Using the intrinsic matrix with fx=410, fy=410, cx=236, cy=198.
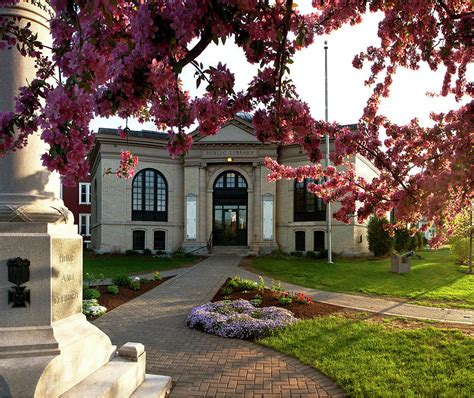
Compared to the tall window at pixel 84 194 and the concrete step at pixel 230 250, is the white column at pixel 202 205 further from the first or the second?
the tall window at pixel 84 194

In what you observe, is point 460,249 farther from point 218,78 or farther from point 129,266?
point 218,78

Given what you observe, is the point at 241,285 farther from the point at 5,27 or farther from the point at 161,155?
the point at 161,155

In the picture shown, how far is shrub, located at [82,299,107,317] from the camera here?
9391mm

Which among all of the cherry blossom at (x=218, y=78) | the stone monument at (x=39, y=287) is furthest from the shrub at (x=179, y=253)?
the stone monument at (x=39, y=287)

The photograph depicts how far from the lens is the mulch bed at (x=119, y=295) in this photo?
10.9 meters

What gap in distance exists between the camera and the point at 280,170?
362 inches

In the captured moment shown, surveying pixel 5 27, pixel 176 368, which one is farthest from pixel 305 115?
pixel 176 368

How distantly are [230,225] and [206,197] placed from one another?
2672mm

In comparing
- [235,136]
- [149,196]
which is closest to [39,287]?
[235,136]

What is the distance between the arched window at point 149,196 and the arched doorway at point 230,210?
3.73m

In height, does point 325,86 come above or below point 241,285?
above

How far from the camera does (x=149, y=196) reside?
29.5 meters

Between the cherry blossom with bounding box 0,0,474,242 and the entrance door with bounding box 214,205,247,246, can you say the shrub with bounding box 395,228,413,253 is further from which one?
the cherry blossom with bounding box 0,0,474,242

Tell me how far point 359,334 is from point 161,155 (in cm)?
2393
